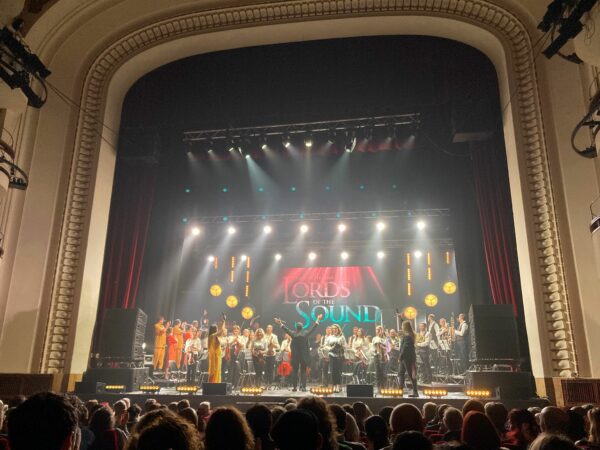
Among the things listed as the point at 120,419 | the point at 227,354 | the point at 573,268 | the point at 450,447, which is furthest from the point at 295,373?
the point at 450,447

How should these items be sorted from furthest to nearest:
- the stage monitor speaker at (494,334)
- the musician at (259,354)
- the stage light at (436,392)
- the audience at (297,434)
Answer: the musician at (259,354), the stage light at (436,392), the stage monitor speaker at (494,334), the audience at (297,434)

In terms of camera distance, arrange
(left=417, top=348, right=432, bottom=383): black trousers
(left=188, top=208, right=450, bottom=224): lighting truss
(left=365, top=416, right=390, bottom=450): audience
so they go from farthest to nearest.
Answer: (left=188, top=208, right=450, bottom=224): lighting truss, (left=417, top=348, right=432, bottom=383): black trousers, (left=365, top=416, right=390, bottom=450): audience

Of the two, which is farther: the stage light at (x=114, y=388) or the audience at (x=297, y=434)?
the stage light at (x=114, y=388)

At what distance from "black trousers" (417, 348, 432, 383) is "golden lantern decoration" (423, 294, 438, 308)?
5037mm

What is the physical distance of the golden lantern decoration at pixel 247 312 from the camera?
58.2 feet

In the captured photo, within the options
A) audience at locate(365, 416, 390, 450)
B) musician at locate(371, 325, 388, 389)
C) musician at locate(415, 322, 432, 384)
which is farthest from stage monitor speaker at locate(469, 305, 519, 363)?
audience at locate(365, 416, 390, 450)

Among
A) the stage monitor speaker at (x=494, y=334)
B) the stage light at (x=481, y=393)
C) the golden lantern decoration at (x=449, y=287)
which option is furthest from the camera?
the golden lantern decoration at (x=449, y=287)

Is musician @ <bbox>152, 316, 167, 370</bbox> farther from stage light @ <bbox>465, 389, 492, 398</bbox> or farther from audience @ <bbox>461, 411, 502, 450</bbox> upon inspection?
audience @ <bbox>461, 411, 502, 450</bbox>

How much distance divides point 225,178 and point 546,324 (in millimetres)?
8844

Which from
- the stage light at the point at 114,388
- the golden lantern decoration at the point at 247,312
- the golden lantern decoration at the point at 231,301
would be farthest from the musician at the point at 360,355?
the golden lantern decoration at the point at 231,301

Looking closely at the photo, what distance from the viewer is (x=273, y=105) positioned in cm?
1112

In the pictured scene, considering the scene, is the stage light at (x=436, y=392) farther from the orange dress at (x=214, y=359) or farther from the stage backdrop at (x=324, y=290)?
the stage backdrop at (x=324, y=290)

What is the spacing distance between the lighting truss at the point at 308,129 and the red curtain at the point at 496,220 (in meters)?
1.73

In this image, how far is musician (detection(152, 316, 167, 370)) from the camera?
484 inches
